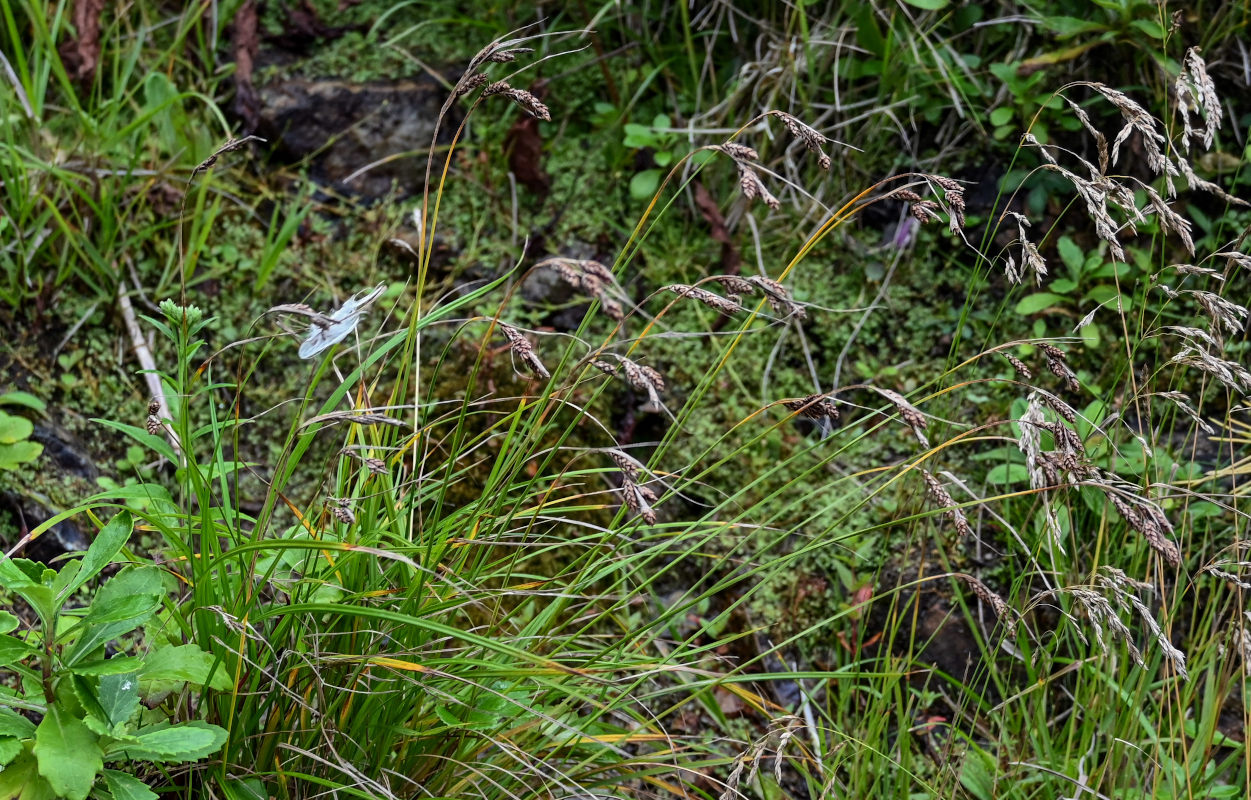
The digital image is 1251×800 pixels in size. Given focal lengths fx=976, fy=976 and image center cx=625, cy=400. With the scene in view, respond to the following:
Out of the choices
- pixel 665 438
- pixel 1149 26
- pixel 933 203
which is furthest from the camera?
pixel 1149 26

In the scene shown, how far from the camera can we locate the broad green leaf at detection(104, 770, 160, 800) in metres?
1.34

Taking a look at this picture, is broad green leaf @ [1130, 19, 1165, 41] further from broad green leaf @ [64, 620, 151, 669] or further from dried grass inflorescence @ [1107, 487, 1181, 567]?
broad green leaf @ [64, 620, 151, 669]

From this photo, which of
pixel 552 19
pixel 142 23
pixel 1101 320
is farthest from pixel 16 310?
pixel 1101 320

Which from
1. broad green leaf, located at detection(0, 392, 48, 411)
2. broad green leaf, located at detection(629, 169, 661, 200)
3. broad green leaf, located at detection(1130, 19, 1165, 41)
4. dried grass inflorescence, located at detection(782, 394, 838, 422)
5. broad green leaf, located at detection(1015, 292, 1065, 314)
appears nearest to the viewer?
dried grass inflorescence, located at detection(782, 394, 838, 422)

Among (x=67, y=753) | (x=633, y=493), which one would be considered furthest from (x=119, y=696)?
(x=633, y=493)

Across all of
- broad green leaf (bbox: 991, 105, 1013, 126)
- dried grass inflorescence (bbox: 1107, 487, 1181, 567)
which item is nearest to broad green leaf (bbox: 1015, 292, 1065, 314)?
broad green leaf (bbox: 991, 105, 1013, 126)

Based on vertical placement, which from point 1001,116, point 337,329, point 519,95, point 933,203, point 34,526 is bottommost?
point 34,526

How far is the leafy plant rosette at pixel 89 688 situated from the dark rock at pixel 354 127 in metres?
1.93

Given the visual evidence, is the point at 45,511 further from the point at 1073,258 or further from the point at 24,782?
the point at 1073,258

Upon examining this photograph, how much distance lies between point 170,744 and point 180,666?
12 cm

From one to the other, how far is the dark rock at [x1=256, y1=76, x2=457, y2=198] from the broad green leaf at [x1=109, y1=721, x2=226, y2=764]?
2103 millimetres

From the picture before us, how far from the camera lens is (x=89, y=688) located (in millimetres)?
1352

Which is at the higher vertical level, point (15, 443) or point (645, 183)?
point (645, 183)

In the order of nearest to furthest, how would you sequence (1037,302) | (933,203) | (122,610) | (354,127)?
(122,610), (933,203), (1037,302), (354,127)
